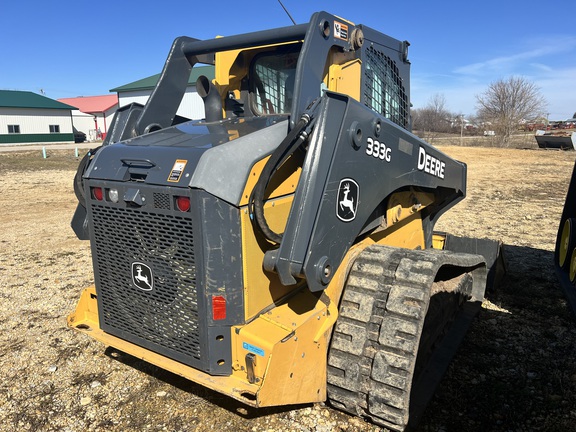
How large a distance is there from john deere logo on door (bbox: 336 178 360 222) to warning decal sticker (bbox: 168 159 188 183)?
2.88ft

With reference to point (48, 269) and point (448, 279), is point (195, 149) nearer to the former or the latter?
point (448, 279)

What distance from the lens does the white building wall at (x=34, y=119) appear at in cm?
3934

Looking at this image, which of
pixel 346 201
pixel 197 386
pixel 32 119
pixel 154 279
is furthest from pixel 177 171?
pixel 32 119

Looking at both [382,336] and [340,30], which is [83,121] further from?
[382,336]

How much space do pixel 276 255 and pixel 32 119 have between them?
1783 inches

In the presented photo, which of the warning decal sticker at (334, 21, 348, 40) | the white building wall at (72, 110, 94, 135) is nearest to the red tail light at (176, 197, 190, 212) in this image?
the warning decal sticker at (334, 21, 348, 40)

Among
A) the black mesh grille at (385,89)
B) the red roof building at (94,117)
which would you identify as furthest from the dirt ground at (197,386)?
the red roof building at (94,117)

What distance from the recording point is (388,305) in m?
2.76

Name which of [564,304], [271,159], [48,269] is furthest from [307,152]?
[48,269]

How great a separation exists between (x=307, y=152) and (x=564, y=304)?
388 cm

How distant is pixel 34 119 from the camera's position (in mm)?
41062

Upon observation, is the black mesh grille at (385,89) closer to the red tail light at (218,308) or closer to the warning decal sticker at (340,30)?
the warning decal sticker at (340,30)

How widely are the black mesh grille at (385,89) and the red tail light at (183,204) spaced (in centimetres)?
182

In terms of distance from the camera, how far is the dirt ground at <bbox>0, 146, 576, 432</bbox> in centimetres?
306
